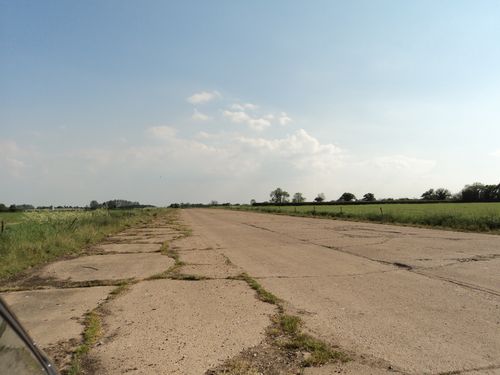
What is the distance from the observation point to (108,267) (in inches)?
419

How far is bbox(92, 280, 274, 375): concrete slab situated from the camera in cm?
429

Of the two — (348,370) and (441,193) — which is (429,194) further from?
(348,370)

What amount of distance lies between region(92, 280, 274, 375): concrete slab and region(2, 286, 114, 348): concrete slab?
46cm

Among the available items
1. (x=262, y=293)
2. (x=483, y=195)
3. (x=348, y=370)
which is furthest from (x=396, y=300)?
(x=483, y=195)

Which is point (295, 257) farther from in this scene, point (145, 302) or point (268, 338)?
point (268, 338)

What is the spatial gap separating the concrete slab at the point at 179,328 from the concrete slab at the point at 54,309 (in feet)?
1.50

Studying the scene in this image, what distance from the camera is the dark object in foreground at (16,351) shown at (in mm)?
1340

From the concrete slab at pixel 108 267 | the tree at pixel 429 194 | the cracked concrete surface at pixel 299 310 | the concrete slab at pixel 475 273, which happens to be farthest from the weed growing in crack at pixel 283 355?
the tree at pixel 429 194

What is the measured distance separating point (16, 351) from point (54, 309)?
5765mm

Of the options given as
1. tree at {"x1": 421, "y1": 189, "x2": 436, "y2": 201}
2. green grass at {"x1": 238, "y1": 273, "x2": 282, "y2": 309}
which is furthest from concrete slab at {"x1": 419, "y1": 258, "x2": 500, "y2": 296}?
tree at {"x1": 421, "y1": 189, "x2": 436, "y2": 201}

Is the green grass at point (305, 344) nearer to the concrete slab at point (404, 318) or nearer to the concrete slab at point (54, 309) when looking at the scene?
the concrete slab at point (404, 318)

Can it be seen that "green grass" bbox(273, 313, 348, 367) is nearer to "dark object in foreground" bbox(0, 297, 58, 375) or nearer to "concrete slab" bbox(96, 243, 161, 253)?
"dark object in foreground" bbox(0, 297, 58, 375)

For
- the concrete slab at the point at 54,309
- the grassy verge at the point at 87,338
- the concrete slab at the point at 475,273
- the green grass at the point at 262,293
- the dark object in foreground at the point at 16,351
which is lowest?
the concrete slab at the point at 54,309

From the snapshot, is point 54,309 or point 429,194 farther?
point 429,194
